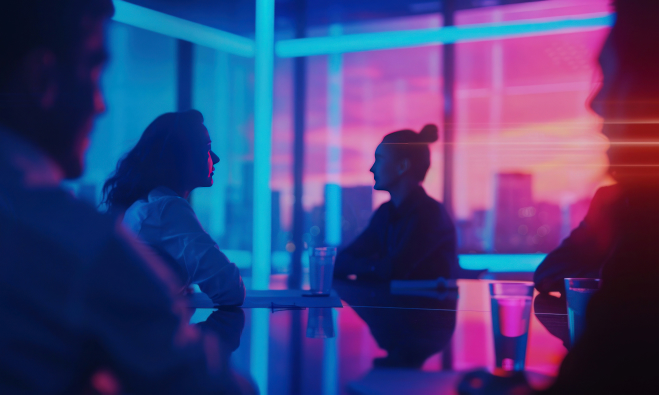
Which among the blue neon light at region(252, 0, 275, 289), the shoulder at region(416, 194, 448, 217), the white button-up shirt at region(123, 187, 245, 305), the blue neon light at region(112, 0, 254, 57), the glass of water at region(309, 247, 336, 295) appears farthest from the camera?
the blue neon light at region(112, 0, 254, 57)

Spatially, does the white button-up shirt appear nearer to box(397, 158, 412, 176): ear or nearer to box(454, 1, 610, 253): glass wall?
box(397, 158, 412, 176): ear

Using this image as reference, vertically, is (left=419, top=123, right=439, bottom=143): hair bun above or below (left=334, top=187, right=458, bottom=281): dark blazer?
above

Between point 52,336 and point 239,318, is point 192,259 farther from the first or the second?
point 52,336

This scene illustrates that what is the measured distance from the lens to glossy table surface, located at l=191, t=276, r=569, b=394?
0.57 meters

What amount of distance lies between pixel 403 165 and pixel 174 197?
1655 mm

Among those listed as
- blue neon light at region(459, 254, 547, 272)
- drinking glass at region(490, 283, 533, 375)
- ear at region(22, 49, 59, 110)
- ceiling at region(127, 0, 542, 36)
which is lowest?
blue neon light at region(459, 254, 547, 272)

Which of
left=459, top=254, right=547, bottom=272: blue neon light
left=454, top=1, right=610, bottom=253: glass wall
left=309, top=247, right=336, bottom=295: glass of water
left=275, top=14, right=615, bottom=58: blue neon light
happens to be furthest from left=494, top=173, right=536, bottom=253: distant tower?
left=309, top=247, right=336, bottom=295: glass of water

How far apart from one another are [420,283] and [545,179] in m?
5.48

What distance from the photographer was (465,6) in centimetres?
467

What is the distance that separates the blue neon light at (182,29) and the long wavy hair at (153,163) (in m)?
3.62

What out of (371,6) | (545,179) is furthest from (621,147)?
(545,179)

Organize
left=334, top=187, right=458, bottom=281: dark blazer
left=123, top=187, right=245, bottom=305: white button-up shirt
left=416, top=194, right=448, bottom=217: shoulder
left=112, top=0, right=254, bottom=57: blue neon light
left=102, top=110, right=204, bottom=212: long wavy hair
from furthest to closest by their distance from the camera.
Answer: left=112, top=0, right=254, bottom=57: blue neon light
left=416, top=194, right=448, bottom=217: shoulder
left=334, top=187, right=458, bottom=281: dark blazer
left=102, top=110, right=204, bottom=212: long wavy hair
left=123, top=187, right=245, bottom=305: white button-up shirt

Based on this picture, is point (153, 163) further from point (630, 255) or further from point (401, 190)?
point (401, 190)

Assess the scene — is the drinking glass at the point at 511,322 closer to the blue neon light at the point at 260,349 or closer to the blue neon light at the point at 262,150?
the blue neon light at the point at 260,349
